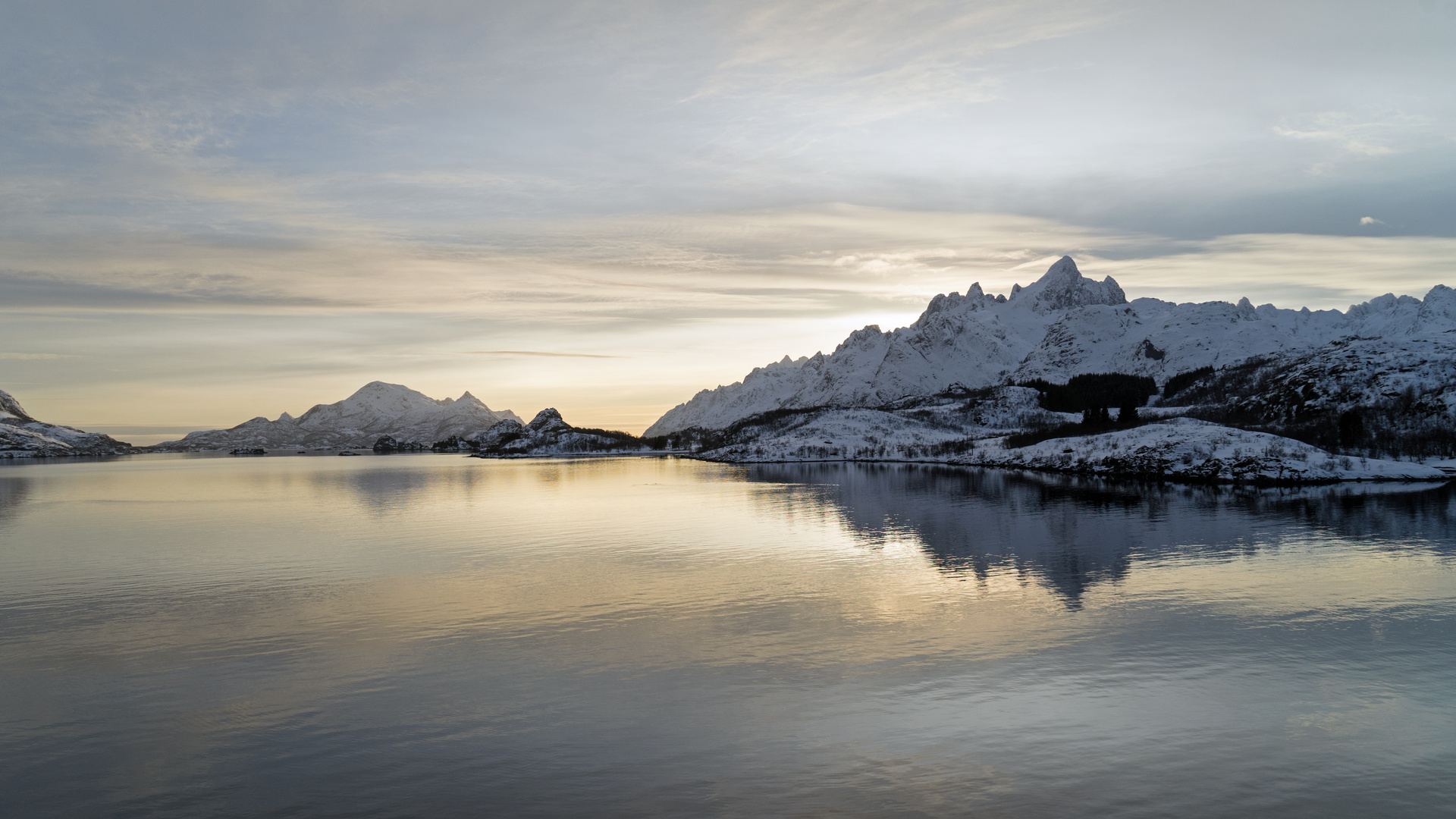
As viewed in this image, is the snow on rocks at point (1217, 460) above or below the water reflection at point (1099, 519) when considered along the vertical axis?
above

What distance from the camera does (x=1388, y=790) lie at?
2005cm

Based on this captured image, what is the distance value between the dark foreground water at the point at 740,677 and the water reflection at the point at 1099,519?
105cm

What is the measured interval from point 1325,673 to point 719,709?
22.1 meters

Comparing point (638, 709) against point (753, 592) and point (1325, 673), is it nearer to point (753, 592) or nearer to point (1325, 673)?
point (753, 592)

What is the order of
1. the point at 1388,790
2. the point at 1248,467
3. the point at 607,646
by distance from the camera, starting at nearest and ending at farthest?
1. the point at 1388,790
2. the point at 607,646
3. the point at 1248,467

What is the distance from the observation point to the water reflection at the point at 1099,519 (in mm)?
56344

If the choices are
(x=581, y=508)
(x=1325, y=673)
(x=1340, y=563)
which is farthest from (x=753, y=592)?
(x=581, y=508)

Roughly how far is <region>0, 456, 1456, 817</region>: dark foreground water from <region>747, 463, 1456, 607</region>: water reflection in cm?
105

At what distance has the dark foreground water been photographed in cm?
2058

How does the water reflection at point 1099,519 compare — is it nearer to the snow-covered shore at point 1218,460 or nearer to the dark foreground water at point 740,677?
the dark foreground water at point 740,677

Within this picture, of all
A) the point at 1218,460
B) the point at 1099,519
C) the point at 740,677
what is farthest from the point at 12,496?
the point at 1218,460

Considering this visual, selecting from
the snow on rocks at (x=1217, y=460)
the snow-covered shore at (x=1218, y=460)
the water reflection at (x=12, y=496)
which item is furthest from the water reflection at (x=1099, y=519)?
the water reflection at (x=12, y=496)

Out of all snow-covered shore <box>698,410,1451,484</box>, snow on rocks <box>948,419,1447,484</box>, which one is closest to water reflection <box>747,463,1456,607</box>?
snow-covered shore <box>698,410,1451,484</box>

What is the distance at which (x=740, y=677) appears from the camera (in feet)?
97.7
